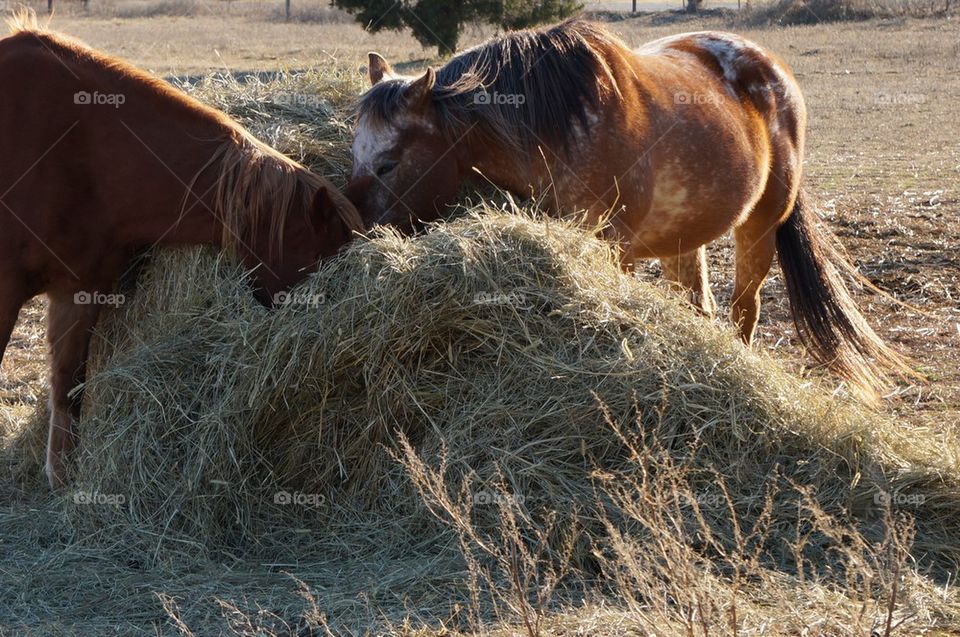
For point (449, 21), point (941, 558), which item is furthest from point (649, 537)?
point (449, 21)

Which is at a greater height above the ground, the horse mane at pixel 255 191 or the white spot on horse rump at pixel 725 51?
the white spot on horse rump at pixel 725 51

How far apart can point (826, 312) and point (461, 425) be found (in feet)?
8.96

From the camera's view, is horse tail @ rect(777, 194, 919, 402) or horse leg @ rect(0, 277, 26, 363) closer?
horse leg @ rect(0, 277, 26, 363)

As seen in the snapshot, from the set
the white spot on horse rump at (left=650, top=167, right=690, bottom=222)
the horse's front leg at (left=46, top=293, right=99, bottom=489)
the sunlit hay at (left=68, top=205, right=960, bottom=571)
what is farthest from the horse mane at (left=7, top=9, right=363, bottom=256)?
the white spot on horse rump at (left=650, top=167, right=690, bottom=222)

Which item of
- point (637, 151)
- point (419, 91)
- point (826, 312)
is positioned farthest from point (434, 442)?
point (826, 312)

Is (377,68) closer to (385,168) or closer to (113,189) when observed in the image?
(385,168)

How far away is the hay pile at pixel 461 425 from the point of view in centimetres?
355

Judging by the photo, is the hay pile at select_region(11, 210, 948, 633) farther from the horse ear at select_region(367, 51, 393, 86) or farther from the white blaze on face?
the horse ear at select_region(367, 51, 393, 86)

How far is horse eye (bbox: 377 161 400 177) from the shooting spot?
4.27 metres

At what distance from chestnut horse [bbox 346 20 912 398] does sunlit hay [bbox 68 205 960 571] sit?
521 mm

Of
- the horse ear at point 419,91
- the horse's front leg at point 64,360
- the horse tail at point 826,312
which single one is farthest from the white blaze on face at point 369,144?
the horse tail at point 826,312

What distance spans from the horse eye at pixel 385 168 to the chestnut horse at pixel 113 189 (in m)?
0.25

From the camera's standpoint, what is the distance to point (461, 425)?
3.69m

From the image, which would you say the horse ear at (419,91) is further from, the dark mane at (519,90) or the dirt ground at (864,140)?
the dirt ground at (864,140)
